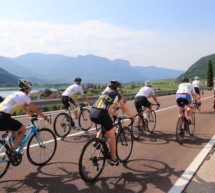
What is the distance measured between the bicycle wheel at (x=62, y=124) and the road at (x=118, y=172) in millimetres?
649

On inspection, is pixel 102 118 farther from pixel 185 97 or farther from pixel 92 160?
pixel 185 97

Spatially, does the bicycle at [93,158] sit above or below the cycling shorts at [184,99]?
below

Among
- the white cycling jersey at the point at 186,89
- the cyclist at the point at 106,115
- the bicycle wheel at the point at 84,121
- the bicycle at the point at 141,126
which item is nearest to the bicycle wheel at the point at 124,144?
the cyclist at the point at 106,115

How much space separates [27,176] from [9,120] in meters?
1.23

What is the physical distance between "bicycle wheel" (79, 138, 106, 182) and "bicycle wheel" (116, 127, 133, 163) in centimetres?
72

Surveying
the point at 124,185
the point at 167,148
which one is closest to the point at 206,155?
the point at 167,148

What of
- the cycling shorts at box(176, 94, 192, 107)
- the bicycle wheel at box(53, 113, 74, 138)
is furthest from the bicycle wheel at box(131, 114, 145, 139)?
the bicycle wheel at box(53, 113, 74, 138)

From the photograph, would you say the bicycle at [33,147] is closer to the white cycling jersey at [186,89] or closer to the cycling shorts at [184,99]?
the cycling shorts at [184,99]

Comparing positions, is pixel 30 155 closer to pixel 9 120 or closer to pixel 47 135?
pixel 47 135

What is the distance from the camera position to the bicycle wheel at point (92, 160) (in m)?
4.31

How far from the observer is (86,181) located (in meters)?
4.44

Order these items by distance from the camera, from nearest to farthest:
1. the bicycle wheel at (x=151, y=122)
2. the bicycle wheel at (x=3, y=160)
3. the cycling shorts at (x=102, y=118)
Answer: the bicycle wheel at (x=3, y=160), the cycling shorts at (x=102, y=118), the bicycle wheel at (x=151, y=122)

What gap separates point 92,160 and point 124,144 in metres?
1.34

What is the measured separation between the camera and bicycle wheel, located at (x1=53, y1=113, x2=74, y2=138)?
7828 millimetres
